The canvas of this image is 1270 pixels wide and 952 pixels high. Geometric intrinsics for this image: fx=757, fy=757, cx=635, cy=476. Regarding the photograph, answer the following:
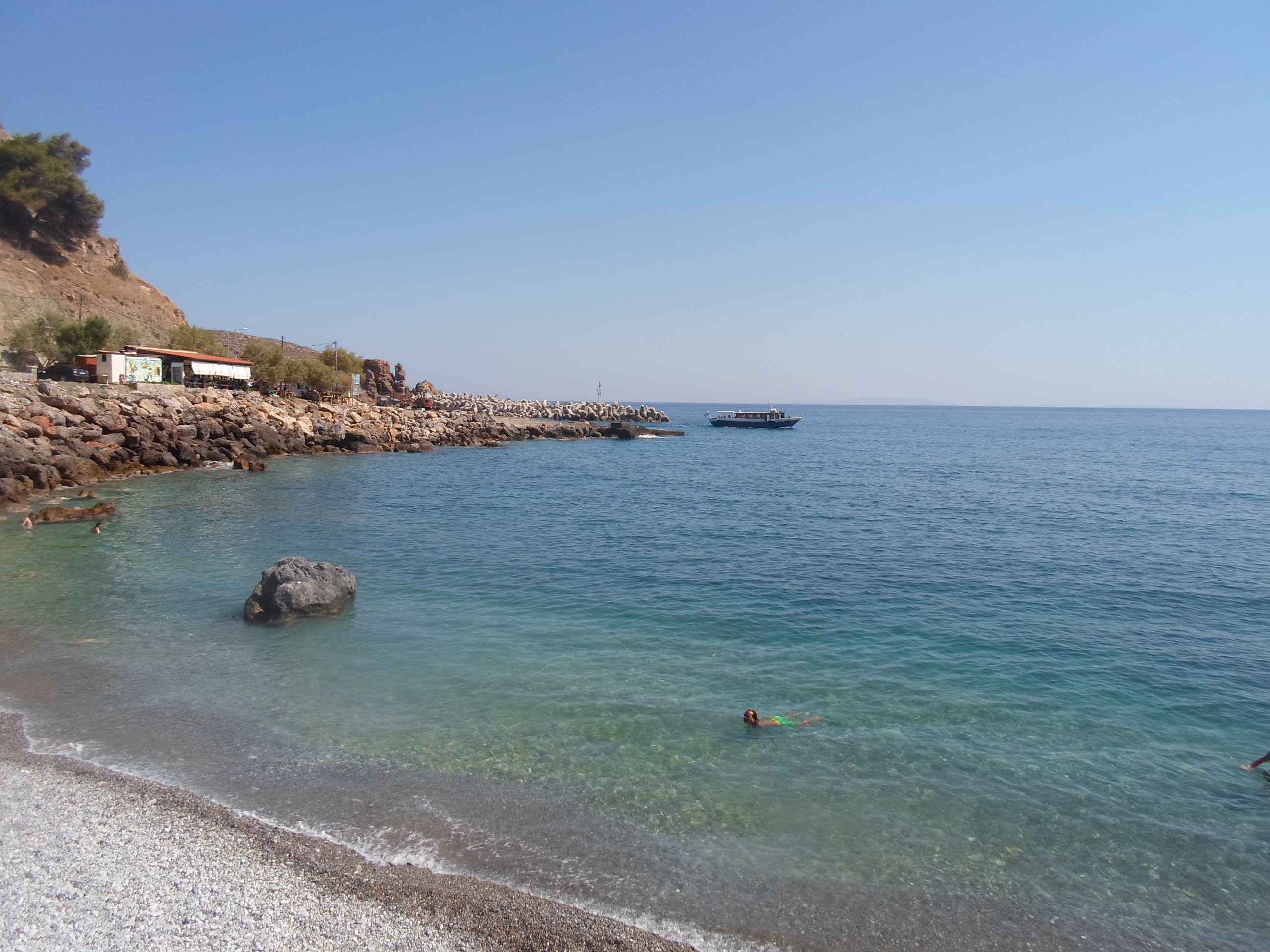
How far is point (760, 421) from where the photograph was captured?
4902 inches

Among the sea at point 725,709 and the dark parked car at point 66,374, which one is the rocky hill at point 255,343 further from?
the sea at point 725,709

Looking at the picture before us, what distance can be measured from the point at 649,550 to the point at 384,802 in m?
18.1

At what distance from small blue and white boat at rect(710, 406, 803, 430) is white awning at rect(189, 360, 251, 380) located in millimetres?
77588

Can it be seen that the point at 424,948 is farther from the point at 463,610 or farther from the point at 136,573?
the point at 136,573

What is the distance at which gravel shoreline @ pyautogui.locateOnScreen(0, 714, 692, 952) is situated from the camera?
7.31 m

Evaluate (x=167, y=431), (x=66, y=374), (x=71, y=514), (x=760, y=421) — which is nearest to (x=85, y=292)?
(x=66, y=374)

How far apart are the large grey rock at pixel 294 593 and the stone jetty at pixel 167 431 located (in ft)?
66.3

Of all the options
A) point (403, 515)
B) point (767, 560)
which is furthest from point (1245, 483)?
point (403, 515)

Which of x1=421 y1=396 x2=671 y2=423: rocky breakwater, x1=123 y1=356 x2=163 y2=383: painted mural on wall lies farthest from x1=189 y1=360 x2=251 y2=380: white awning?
x1=421 y1=396 x2=671 y2=423: rocky breakwater

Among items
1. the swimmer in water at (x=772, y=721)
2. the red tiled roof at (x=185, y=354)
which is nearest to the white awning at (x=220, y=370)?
the red tiled roof at (x=185, y=354)

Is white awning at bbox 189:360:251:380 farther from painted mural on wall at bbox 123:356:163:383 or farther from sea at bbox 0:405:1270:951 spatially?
sea at bbox 0:405:1270:951

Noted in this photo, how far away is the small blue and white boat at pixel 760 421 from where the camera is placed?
407 ft

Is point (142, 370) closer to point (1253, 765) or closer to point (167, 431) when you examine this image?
point (167, 431)

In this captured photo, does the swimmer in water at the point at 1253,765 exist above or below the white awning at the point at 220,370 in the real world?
below
